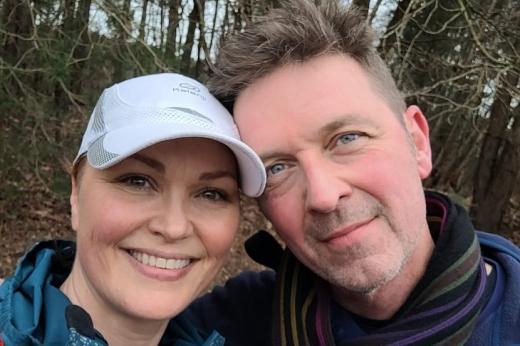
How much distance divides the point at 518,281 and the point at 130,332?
122 centimetres

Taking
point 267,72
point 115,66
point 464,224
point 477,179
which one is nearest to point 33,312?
point 267,72

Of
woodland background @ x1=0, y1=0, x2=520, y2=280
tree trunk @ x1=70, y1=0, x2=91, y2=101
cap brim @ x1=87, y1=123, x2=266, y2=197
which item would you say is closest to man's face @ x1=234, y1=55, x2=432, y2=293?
cap brim @ x1=87, y1=123, x2=266, y2=197

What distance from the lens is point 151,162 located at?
5.62 feet

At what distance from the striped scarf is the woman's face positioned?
0.45 m

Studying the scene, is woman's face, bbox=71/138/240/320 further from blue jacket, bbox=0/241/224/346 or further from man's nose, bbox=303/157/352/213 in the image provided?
man's nose, bbox=303/157/352/213

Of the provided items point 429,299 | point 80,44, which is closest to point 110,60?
point 80,44

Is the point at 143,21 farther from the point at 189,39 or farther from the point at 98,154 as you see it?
the point at 98,154

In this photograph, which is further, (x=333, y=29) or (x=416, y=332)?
(x=333, y=29)

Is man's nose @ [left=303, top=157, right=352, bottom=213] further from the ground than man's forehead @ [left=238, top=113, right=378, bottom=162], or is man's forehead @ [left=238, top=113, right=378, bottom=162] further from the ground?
man's forehead @ [left=238, top=113, right=378, bottom=162]

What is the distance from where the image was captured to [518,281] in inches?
71.1

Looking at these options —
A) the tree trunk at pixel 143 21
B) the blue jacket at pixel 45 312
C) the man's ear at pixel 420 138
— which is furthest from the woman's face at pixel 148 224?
the tree trunk at pixel 143 21

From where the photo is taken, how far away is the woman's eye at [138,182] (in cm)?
173

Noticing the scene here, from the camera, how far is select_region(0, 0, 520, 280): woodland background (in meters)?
5.32

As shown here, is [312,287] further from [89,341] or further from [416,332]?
[89,341]
